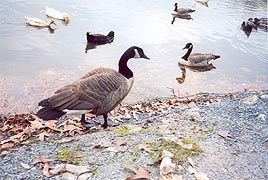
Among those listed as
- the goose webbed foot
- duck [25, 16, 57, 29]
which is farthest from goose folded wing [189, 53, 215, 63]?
the goose webbed foot

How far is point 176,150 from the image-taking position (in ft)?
14.7

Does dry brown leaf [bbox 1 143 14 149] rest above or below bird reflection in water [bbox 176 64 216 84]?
above

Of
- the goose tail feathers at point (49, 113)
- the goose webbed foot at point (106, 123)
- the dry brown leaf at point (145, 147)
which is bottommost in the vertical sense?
the goose webbed foot at point (106, 123)

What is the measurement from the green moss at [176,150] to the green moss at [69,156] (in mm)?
990

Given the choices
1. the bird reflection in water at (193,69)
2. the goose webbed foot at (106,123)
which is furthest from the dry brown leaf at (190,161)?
the bird reflection in water at (193,69)

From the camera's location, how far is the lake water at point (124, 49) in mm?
9305

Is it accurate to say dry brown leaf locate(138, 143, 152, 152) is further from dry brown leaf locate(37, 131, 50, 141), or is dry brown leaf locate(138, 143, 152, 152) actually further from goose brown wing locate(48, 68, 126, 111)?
dry brown leaf locate(37, 131, 50, 141)

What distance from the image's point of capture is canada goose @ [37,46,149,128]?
5262mm

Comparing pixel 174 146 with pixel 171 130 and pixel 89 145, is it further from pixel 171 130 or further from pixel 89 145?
pixel 89 145

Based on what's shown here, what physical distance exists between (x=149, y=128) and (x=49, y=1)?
13.8m

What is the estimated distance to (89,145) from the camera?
4742mm

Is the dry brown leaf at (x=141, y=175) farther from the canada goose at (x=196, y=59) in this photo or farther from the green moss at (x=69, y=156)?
the canada goose at (x=196, y=59)

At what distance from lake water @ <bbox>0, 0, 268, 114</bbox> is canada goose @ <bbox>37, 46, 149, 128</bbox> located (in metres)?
2.56

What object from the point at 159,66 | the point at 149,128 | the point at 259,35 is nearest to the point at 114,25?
the point at 159,66
